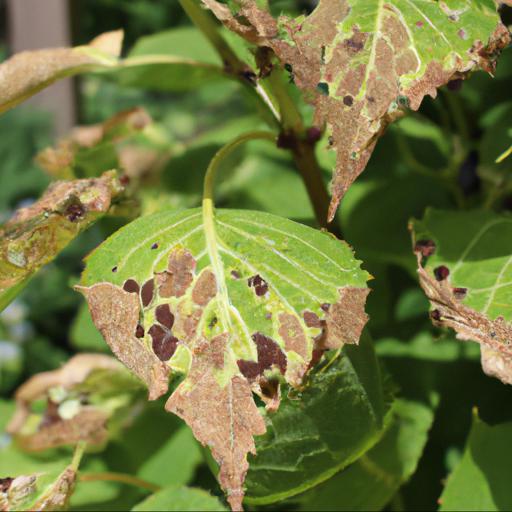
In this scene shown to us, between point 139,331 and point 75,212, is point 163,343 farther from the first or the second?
point 75,212

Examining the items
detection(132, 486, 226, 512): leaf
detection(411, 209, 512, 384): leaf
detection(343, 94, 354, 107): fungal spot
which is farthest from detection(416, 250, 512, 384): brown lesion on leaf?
detection(132, 486, 226, 512): leaf

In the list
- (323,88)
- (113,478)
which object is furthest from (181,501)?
(323,88)

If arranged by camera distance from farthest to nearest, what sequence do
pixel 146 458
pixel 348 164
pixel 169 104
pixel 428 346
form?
pixel 169 104, pixel 146 458, pixel 428 346, pixel 348 164

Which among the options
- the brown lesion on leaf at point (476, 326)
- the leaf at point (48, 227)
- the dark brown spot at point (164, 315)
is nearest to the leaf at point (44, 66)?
the leaf at point (48, 227)

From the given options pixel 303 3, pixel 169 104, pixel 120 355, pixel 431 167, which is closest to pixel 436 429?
pixel 431 167

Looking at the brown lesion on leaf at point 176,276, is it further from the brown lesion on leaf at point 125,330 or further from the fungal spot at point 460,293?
the fungal spot at point 460,293

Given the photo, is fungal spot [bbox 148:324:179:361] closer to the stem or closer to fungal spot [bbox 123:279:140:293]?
fungal spot [bbox 123:279:140:293]

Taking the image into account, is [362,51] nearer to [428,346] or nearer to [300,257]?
[300,257]
